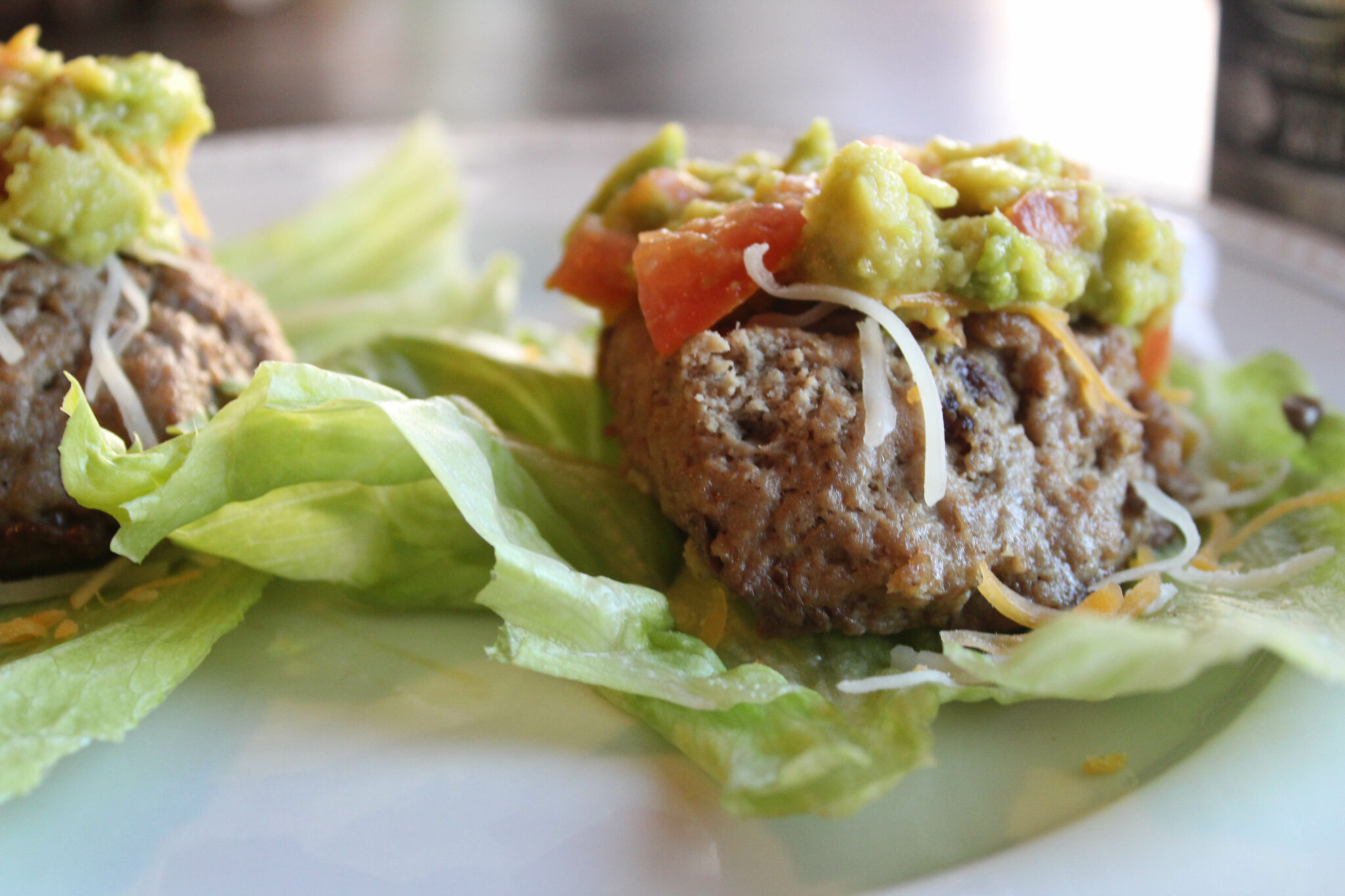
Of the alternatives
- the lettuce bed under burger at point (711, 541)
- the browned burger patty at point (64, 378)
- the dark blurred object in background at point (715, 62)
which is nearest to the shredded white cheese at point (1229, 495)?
the lettuce bed under burger at point (711, 541)

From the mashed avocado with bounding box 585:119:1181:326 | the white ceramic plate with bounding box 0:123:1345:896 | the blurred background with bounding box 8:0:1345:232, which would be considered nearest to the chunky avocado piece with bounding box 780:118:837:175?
the mashed avocado with bounding box 585:119:1181:326

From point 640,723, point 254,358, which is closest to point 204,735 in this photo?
point 640,723

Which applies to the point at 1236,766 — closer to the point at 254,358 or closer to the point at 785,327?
the point at 785,327

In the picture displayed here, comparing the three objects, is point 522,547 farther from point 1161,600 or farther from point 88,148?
point 88,148

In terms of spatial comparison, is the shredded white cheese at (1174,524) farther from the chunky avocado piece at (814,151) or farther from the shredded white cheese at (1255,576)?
the chunky avocado piece at (814,151)

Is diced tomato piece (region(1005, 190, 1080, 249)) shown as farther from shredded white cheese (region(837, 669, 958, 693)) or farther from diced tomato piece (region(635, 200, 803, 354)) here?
shredded white cheese (region(837, 669, 958, 693))

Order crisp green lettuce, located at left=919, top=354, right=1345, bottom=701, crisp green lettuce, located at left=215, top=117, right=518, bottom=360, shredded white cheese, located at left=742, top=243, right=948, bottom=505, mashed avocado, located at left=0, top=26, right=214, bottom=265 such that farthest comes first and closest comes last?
crisp green lettuce, located at left=215, top=117, right=518, bottom=360 → mashed avocado, located at left=0, top=26, right=214, bottom=265 → shredded white cheese, located at left=742, top=243, right=948, bottom=505 → crisp green lettuce, located at left=919, top=354, right=1345, bottom=701
